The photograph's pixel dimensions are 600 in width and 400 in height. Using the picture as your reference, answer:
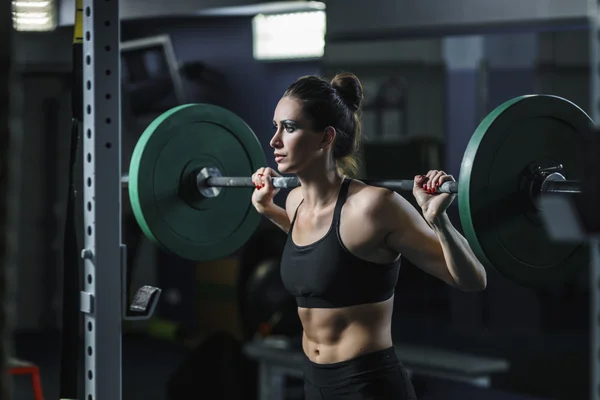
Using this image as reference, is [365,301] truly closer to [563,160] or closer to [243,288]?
[563,160]

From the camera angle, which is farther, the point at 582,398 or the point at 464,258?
the point at 582,398

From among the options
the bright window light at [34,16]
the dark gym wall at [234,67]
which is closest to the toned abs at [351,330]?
the bright window light at [34,16]

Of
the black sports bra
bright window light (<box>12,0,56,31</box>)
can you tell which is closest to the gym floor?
the black sports bra

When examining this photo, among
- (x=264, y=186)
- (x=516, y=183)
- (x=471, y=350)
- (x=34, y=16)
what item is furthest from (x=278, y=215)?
(x=471, y=350)

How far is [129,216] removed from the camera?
6.47 m

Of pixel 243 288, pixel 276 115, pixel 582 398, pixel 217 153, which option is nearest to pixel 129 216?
pixel 243 288

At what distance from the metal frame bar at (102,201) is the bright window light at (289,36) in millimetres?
4215

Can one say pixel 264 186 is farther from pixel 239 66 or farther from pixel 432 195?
pixel 239 66

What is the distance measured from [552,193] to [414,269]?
5.55 meters

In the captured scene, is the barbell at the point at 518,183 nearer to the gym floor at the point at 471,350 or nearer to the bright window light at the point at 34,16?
the gym floor at the point at 471,350

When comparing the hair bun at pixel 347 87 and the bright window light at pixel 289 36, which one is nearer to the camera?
the hair bun at pixel 347 87

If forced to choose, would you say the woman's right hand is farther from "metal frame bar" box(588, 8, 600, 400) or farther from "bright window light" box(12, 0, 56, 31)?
"bright window light" box(12, 0, 56, 31)

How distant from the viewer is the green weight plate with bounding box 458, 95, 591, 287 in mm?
1727

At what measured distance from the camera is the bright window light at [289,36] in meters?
6.13
